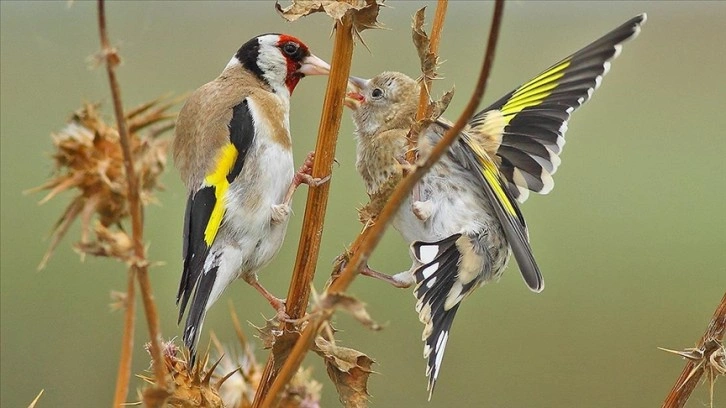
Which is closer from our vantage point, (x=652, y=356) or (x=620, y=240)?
(x=652, y=356)

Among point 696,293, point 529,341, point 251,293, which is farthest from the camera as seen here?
point 696,293

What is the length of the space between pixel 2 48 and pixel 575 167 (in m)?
6.76

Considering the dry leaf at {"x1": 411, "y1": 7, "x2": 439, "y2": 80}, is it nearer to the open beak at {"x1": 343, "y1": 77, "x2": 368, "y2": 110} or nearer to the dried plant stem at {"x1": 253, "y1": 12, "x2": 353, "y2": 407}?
the dried plant stem at {"x1": 253, "y1": 12, "x2": 353, "y2": 407}

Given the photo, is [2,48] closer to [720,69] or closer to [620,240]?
[620,240]

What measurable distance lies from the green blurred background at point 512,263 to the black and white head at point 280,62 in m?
1.19

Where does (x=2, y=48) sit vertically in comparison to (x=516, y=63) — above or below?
below

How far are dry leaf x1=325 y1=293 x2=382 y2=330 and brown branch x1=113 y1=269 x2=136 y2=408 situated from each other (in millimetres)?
179

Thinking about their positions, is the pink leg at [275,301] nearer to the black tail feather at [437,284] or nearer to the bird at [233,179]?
the bird at [233,179]

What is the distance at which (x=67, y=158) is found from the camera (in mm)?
1133

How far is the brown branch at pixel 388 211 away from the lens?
2.66ft

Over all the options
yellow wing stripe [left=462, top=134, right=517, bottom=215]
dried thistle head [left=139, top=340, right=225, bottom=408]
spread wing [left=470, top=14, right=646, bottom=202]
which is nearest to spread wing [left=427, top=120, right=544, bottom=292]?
yellow wing stripe [left=462, top=134, right=517, bottom=215]

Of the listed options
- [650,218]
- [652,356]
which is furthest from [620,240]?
[652,356]

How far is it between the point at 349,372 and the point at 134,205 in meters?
0.41

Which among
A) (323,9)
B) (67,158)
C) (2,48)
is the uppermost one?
(323,9)
